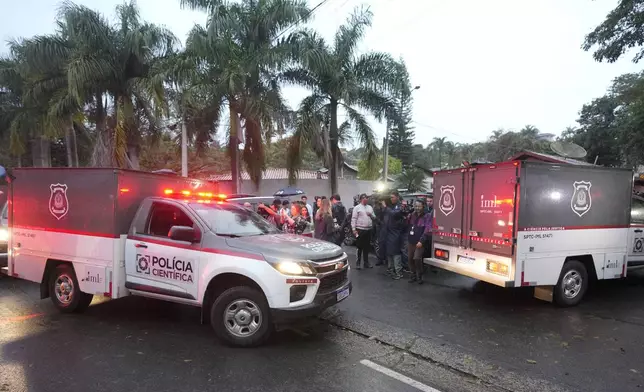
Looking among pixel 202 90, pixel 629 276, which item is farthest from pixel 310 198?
pixel 629 276

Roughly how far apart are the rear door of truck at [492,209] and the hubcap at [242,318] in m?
3.92

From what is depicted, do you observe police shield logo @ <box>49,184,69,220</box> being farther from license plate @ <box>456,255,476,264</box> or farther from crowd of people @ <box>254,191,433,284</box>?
license plate @ <box>456,255,476,264</box>

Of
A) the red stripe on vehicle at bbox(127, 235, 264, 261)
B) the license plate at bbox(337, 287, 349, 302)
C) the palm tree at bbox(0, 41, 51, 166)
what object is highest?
the palm tree at bbox(0, 41, 51, 166)

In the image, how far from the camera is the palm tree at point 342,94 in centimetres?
1642

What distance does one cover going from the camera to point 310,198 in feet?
82.6

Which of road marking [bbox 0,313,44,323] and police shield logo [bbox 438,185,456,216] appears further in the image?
police shield logo [bbox 438,185,456,216]

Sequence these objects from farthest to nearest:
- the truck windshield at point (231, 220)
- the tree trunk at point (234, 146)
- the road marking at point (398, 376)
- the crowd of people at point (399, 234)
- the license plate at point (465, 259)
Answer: the tree trunk at point (234, 146), the crowd of people at point (399, 234), the license plate at point (465, 259), the truck windshield at point (231, 220), the road marking at point (398, 376)

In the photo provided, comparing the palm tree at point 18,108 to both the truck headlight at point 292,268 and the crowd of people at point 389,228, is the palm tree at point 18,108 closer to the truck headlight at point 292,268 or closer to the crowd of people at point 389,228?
the crowd of people at point 389,228

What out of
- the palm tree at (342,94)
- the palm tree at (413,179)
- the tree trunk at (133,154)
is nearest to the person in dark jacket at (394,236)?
the palm tree at (342,94)

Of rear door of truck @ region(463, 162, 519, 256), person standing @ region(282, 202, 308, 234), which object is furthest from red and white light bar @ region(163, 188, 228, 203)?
rear door of truck @ region(463, 162, 519, 256)

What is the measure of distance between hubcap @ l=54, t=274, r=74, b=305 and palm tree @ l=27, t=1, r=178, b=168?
10907 mm

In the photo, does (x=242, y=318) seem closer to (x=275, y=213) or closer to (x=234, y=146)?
(x=275, y=213)

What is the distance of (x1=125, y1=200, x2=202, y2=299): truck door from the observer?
5.12m

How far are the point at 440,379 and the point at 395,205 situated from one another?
5477 millimetres
